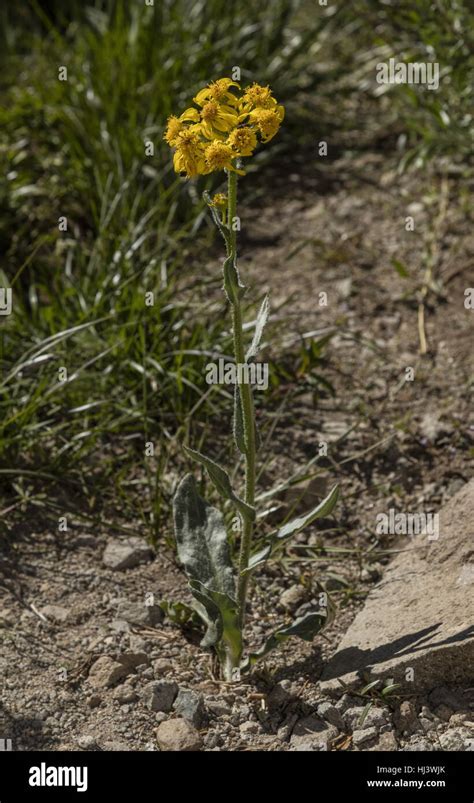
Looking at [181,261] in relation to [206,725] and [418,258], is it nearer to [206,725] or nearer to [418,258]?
[418,258]

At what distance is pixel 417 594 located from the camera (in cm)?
299

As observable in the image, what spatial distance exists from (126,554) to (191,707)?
677 mm

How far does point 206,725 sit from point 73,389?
143cm

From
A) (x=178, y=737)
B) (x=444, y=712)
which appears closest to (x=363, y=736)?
(x=444, y=712)

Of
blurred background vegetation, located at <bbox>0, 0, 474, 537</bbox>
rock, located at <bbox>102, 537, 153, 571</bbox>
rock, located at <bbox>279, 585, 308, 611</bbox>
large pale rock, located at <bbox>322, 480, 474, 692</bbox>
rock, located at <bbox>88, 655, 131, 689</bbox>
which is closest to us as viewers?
large pale rock, located at <bbox>322, 480, 474, 692</bbox>

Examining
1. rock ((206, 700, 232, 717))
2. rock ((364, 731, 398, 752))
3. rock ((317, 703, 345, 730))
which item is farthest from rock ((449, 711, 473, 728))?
rock ((206, 700, 232, 717))

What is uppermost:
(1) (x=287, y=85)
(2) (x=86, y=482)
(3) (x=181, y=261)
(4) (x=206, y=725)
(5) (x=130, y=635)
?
(1) (x=287, y=85)

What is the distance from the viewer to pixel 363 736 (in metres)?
2.67

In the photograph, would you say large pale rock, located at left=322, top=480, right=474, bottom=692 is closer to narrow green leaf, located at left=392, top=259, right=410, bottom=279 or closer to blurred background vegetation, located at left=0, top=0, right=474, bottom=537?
blurred background vegetation, located at left=0, top=0, right=474, bottom=537

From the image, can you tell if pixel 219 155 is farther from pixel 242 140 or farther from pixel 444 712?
pixel 444 712

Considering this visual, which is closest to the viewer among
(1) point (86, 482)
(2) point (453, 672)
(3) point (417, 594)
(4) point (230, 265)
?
(4) point (230, 265)

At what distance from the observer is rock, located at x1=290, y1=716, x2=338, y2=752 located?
266 cm

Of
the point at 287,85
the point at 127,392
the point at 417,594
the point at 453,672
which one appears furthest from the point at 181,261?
the point at 453,672

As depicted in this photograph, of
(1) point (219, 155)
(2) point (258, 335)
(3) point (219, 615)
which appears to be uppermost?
(1) point (219, 155)
